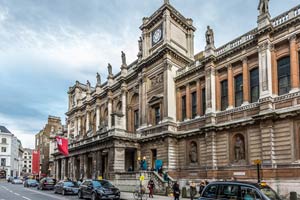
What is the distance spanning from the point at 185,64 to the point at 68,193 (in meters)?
19.2

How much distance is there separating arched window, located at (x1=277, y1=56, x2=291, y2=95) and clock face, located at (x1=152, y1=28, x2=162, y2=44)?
16.0 metres

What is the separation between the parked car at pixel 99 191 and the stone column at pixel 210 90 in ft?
39.9

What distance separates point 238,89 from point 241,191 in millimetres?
19141

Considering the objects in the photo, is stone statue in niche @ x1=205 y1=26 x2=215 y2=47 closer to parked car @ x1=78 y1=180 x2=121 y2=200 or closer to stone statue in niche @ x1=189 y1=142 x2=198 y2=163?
stone statue in niche @ x1=189 y1=142 x2=198 y2=163

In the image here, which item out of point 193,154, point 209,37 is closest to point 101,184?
point 193,154

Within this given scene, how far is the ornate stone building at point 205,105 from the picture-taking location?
79.3ft

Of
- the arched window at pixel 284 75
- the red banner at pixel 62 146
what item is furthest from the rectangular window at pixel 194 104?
the red banner at pixel 62 146

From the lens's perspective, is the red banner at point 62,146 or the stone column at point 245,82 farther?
the red banner at point 62,146

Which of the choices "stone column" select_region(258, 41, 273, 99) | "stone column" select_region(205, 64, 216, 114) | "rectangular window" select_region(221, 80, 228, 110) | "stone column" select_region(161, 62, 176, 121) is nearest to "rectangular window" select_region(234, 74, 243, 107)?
"rectangular window" select_region(221, 80, 228, 110)

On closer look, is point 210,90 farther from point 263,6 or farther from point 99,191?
point 99,191

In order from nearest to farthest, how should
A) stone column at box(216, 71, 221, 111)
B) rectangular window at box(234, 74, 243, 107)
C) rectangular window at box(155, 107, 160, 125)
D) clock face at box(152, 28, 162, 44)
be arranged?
rectangular window at box(234, 74, 243, 107), stone column at box(216, 71, 221, 111), rectangular window at box(155, 107, 160, 125), clock face at box(152, 28, 162, 44)

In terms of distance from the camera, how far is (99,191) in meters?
23.0

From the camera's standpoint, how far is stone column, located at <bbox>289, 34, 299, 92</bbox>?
23.7 metres

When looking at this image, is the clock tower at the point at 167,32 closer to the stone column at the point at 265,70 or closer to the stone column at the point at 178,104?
the stone column at the point at 178,104
